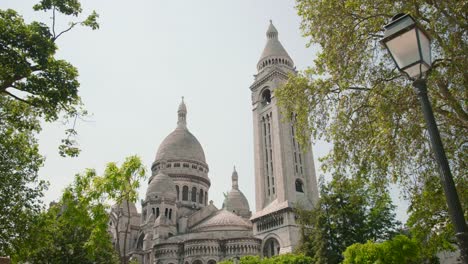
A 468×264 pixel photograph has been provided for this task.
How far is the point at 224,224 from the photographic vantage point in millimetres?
54062

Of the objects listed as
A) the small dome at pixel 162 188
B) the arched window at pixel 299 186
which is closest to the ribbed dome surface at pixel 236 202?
the small dome at pixel 162 188

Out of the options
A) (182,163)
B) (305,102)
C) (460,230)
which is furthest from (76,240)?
(182,163)

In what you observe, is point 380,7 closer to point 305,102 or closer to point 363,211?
point 305,102

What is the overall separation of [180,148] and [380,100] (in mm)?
62806

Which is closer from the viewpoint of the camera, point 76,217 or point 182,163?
point 76,217

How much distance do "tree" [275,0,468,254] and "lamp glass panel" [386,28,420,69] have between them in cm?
713

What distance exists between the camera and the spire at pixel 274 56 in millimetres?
59406

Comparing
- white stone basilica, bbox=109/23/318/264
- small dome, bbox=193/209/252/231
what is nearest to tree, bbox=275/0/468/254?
white stone basilica, bbox=109/23/318/264

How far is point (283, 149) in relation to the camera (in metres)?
52.1

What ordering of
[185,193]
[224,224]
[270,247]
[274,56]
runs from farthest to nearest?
[185,193]
[274,56]
[224,224]
[270,247]

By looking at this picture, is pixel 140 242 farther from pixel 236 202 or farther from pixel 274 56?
pixel 274 56

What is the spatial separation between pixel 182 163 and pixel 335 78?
59409mm

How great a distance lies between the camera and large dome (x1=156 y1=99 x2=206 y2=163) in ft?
240

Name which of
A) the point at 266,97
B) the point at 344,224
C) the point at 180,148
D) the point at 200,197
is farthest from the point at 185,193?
the point at 344,224
